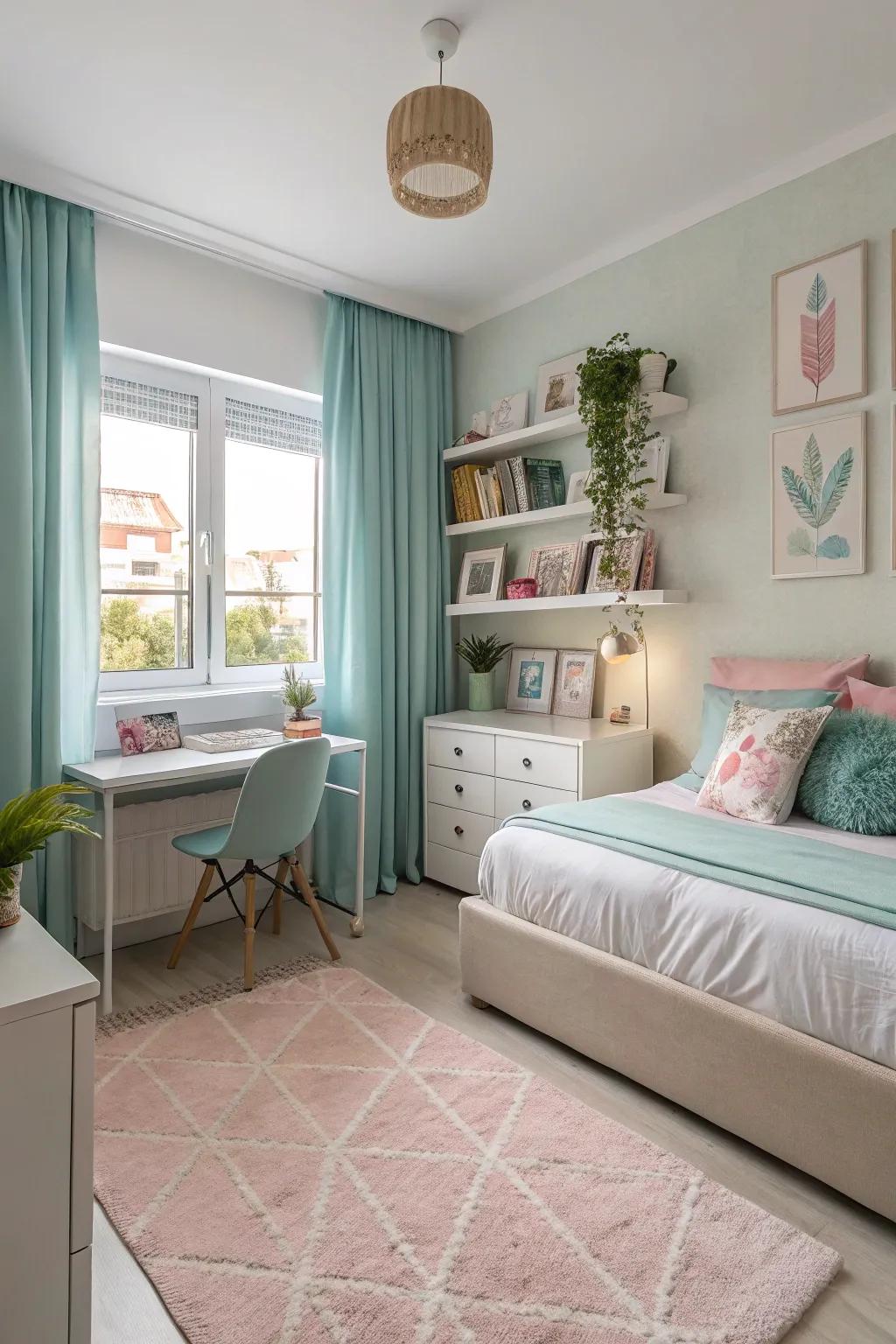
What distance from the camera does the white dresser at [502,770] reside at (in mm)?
2984

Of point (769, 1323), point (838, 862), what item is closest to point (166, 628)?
point (838, 862)

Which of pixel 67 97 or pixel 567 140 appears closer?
pixel 67 97

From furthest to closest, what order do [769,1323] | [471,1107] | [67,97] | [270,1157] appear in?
[67,97]
[471,1107]
[270,1157]
[769,1323]

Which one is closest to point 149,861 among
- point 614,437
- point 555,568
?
point 555,568

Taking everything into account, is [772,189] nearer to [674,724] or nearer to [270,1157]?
[674,724]

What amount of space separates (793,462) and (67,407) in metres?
2.49

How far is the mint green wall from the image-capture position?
99.0 inches

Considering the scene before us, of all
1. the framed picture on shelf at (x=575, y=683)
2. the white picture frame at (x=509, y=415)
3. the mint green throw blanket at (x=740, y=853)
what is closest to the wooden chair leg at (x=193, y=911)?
the mint green throw blanket at (x=740, y=853)

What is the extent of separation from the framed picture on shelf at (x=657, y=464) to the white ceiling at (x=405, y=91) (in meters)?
0.80

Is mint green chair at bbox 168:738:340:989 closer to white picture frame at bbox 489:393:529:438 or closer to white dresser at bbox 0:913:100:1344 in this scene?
white dresser at bbox 0:913:100:1344

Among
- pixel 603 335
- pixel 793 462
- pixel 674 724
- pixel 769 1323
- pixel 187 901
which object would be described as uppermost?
pixel 603 335

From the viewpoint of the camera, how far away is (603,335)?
3.32 m

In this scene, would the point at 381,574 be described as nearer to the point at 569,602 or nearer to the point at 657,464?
the point at 569,602

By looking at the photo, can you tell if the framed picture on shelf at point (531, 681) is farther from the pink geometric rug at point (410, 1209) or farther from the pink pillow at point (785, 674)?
the pink geometric rug at point (410, 1209)
